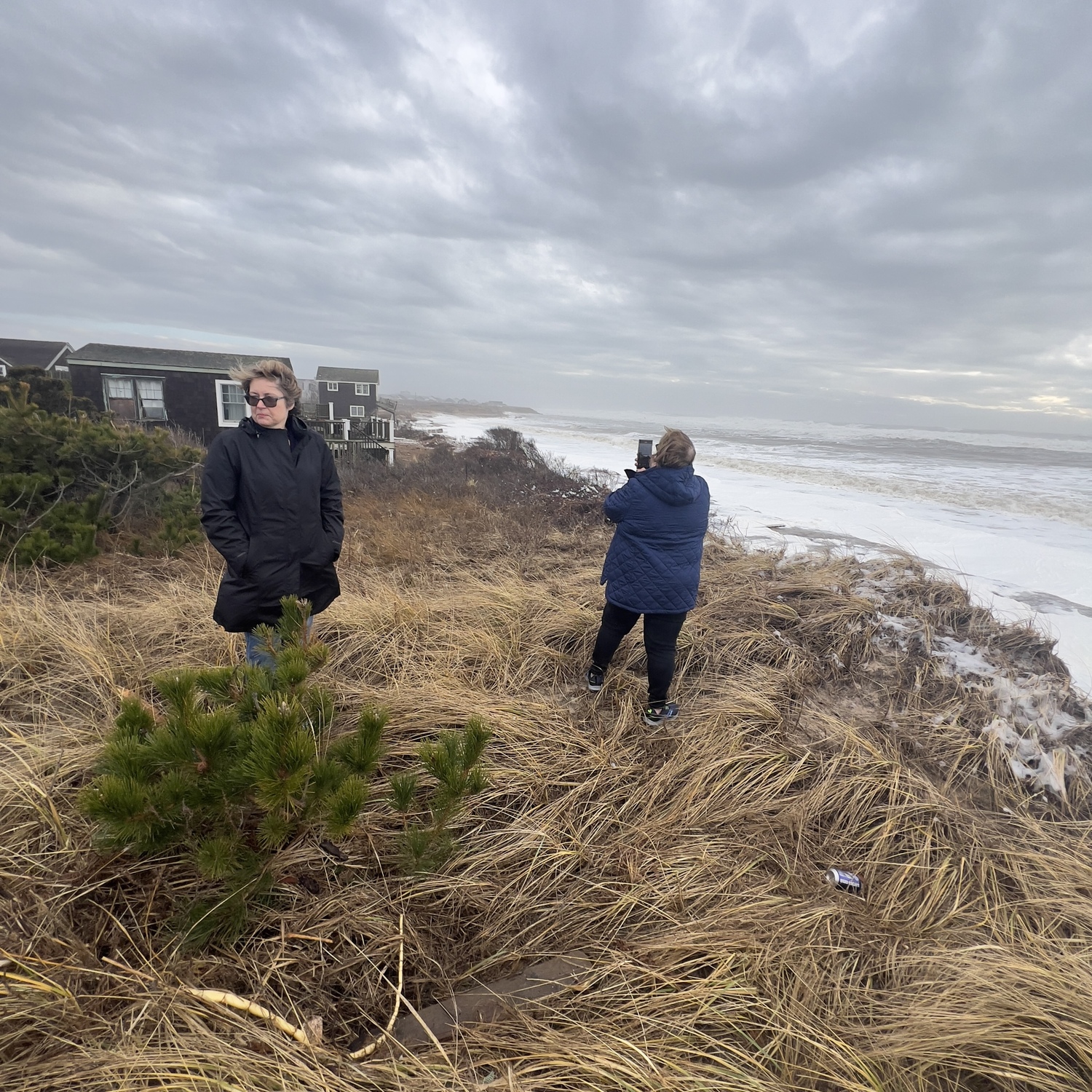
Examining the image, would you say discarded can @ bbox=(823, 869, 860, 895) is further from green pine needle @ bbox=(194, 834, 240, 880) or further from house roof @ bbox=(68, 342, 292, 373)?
house roof @ bbox=(68, 342, 292, 373)

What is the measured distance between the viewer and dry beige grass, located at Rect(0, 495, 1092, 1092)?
4.74ft

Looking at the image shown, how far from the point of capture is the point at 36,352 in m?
27.0

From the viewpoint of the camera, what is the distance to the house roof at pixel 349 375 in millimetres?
31688

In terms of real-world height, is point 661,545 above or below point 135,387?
below

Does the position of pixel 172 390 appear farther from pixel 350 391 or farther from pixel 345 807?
pixel 345 807

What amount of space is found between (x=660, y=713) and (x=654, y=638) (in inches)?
20.1

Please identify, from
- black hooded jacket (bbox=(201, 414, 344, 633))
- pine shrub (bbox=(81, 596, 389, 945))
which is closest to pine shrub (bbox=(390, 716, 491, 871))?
pine shrub (bbox=(81, 596, 389, 945))

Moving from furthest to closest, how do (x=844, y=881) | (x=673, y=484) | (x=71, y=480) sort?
(x=71, y=480) < (x=673, y=484) < (x=844, y=881)

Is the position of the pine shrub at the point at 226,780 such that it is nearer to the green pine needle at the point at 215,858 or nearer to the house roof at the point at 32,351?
the green pine needle at the point at 215,858

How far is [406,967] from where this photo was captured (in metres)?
1.77

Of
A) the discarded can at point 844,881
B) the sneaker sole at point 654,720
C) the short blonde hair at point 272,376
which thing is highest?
the short blonde hair at point 272,376

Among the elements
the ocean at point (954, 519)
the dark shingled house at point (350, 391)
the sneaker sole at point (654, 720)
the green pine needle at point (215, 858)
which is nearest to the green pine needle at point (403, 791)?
the green pine needle at point (215, 858)

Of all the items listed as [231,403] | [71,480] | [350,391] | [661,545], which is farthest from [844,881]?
[350,391]

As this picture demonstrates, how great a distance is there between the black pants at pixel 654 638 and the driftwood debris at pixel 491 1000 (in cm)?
170
